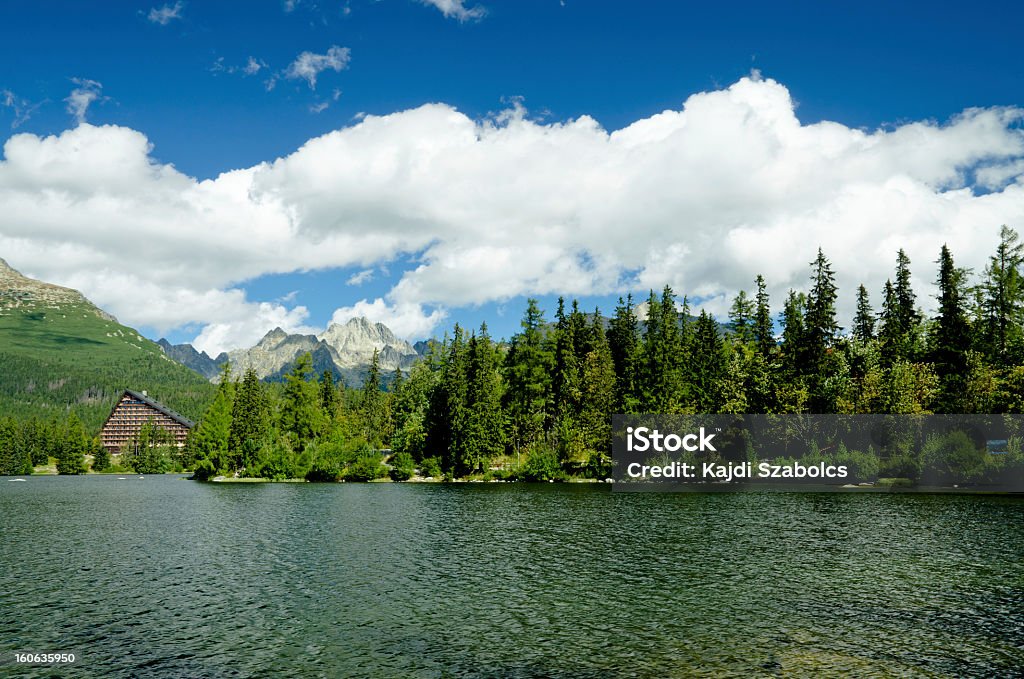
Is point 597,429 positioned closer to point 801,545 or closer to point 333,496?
point 333,496

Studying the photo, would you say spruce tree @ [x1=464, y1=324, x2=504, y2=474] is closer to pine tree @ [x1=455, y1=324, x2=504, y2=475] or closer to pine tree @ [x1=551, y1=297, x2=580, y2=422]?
pine tree @ [x1=455, y1=324, x2=504, y2=475]

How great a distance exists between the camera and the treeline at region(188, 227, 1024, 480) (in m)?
102

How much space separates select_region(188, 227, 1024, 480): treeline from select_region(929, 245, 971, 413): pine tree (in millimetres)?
212

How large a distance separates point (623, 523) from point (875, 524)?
21.0m

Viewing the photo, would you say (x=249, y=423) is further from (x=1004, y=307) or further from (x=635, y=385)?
(x=1004, y=307)

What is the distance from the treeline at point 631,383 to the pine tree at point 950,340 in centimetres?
21

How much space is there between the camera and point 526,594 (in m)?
34.5

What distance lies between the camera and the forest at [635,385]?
333ft

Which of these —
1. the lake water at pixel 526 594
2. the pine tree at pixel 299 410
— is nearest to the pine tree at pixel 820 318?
the lake water at pixel 526 594

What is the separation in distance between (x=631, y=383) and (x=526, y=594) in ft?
281

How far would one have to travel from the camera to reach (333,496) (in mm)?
90062

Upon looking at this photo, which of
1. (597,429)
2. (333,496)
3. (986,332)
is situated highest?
(986,332)

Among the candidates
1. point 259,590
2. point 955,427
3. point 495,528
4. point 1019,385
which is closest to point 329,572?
point 259,590

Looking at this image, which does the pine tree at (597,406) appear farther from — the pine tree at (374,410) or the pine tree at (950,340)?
the pine tree at (374,410)
